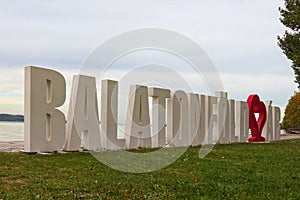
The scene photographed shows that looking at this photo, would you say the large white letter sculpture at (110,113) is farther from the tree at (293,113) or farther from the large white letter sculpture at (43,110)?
the tree at (293,113)

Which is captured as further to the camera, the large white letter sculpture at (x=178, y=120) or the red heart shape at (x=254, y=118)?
the red heart shape at (x=254, y=118)

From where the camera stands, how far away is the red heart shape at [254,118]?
76.8ft

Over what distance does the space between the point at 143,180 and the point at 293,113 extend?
38.7m

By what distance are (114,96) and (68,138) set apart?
2294 millimetres

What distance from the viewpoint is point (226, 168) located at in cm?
1052

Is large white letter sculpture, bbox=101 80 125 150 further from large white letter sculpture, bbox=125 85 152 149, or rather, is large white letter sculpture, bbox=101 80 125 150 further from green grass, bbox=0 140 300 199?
green grass, bbox=0 140 300 199

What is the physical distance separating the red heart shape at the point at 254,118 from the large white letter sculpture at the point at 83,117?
36.7 ft

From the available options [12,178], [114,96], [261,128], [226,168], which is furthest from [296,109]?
[12,178]

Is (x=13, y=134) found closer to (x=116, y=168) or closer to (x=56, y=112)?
(x=56, y=112)

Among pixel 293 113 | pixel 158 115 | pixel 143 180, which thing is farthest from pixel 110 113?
pixel 293 113

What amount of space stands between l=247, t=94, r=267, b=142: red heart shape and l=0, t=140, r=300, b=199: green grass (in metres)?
11.7

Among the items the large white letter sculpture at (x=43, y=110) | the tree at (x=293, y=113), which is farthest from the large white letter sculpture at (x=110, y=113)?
the tree at (x=293, y=113)

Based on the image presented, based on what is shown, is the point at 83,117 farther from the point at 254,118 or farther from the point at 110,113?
the point at 254,118

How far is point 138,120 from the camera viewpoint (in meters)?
16.1
